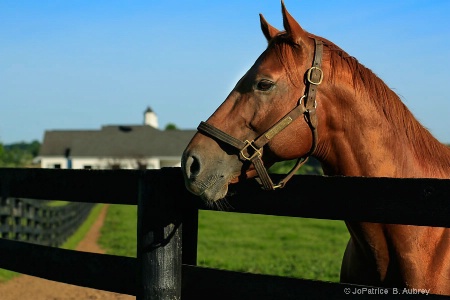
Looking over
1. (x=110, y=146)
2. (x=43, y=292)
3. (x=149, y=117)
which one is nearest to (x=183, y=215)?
(x=43, y=292)

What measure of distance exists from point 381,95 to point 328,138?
431 mm

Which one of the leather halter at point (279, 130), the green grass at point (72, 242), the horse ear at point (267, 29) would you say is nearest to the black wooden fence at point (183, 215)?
the leather halter at point (279, 130)

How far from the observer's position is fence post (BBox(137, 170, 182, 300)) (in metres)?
3.28

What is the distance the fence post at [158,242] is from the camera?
3281mm

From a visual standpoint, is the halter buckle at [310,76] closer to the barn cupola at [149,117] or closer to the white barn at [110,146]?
the white barn at [110,146]

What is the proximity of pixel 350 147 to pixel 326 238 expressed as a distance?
16.2 m

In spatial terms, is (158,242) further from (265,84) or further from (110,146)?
(110,146)

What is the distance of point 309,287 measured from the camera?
280 cm

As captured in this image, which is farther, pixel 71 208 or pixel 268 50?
pixel 71 208

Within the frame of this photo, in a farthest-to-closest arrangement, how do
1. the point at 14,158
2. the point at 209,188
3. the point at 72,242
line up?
1. the point at 14,158
2. the point at 72,242
3. the point at 209,188

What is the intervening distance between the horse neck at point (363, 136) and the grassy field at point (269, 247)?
717 centimetres

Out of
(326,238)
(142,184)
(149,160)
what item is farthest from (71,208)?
(149,160)

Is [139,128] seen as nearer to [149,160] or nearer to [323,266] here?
[149,160]

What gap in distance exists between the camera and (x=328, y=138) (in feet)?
11.6
